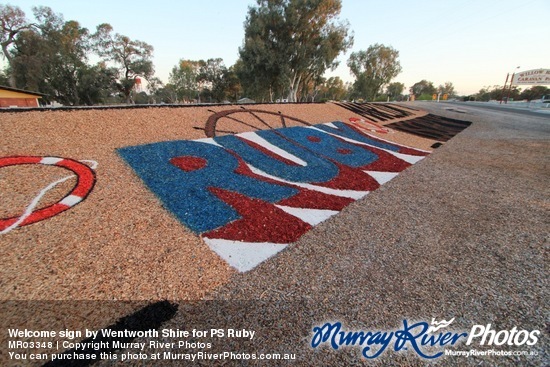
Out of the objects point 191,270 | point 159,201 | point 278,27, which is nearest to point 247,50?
point 278,27

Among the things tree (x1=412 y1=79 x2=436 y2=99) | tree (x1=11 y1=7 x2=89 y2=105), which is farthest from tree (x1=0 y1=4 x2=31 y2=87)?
tree (x1=412 y1=79 x2=436 y2=99)

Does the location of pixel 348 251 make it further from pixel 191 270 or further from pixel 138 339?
pixel 138 339

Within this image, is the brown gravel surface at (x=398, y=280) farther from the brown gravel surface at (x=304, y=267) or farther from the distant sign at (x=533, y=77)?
the distant sign at (x=533, y=77)

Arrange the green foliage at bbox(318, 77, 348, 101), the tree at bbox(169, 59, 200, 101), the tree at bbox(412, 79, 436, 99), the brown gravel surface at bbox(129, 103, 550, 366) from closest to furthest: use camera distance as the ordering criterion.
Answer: the brown gravel surface at bbox(129, 103, 550, 366)
the tree at bbox(169, 59, 200, 101)
the green foliage at bbox(318, 77, 348, 101)
the tree at bbox(412, 79, 436, 99)

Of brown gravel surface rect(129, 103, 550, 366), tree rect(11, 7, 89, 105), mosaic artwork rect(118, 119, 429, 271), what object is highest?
tree rect(11, 7, 89, 105)

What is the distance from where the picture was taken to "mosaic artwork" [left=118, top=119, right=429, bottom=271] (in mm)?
5320

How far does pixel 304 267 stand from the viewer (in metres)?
4.42

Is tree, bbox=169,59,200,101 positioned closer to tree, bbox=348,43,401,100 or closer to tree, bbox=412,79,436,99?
tree, bbox=348,43,401,100

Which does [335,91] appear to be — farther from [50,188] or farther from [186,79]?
[50,188]

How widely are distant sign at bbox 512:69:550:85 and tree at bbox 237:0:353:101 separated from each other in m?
66.5

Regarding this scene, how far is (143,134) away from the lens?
9148 mm

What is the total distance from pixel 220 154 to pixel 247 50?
2903 cm

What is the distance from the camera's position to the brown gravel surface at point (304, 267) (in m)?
3.37

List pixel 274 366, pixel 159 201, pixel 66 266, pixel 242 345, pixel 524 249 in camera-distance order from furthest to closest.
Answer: pixel 159 201
pixel 524 249
pixel 66 266
pixel 242 345
pixel 274 366
